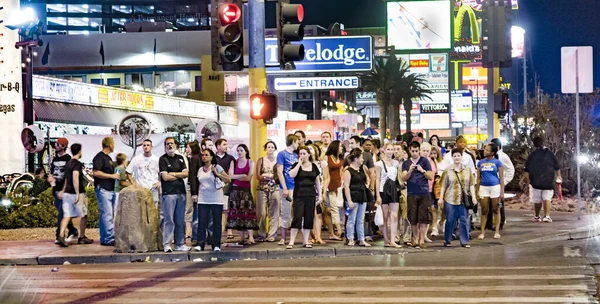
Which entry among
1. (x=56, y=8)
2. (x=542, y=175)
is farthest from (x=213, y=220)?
(x=56, y=8)

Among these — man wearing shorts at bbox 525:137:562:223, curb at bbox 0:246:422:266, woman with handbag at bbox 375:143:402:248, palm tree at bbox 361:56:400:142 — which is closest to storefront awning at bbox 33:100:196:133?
man wearing shorts at bbox 525:137:562:223

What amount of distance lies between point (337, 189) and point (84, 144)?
12508mm

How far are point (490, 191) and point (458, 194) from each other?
1.76 meters

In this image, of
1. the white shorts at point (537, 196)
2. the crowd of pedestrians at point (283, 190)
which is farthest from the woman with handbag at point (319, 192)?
the white shorts at point (537, 196)

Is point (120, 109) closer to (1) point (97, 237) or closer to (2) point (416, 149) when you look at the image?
(1) point (97, 237)

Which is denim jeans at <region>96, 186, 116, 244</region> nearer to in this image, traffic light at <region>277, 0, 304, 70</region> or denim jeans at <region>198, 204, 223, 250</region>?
denim jeans at <region>198, 204, 223, 250</region>

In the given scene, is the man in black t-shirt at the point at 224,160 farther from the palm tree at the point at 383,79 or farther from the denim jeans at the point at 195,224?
the palm tree at the point at 383,79

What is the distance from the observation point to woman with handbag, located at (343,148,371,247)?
623 inches

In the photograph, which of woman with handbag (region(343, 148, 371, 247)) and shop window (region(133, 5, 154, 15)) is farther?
shop window (region(133, 5, 154, 15))

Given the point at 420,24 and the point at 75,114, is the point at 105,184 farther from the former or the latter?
the point at 420,24

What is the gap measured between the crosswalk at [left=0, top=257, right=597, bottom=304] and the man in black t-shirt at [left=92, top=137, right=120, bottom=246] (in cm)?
209

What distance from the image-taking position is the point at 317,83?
82.3 ft

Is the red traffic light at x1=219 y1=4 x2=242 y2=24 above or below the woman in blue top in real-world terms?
above

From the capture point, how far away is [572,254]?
14.9m
